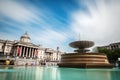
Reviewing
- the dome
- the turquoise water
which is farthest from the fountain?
the dome

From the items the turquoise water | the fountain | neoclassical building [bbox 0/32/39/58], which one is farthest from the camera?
neoclassical building [bbox 0/32/39/58]

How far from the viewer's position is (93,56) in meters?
21.0

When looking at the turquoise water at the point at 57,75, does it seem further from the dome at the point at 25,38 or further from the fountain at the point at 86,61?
the dome at the point at 25,38

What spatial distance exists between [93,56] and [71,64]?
4204 mm

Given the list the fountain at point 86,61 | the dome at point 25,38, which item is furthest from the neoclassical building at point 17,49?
the fountain at point 86,61

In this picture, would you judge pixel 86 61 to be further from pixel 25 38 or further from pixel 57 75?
pixel 25 38

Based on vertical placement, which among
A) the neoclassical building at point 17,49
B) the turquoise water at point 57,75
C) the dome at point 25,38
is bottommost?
the turquoise water at point 57,75

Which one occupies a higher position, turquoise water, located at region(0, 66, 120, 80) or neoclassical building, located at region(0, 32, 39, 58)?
neoclassical building, located at region(0, 32, 39, 58)

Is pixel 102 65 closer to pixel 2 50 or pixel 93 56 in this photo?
pixel 93 56

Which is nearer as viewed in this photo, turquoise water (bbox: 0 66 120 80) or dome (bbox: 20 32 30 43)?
turquoise water (bbox: 0 66 120 80)

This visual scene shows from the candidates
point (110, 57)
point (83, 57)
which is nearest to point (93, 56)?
point (83, 57)

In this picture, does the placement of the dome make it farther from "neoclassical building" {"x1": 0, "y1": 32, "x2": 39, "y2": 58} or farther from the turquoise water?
the turquoise water

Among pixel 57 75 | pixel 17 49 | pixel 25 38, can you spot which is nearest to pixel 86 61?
pixel 57 75

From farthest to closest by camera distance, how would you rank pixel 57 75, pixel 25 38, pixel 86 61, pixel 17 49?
pixel 25 38, pixel 17 49, pixel 86 61, pixel 57 75
